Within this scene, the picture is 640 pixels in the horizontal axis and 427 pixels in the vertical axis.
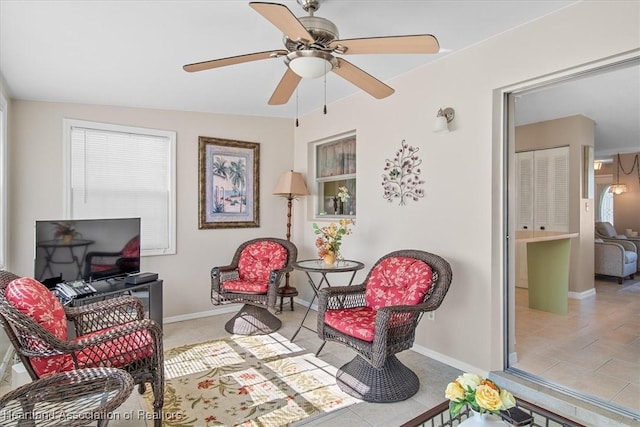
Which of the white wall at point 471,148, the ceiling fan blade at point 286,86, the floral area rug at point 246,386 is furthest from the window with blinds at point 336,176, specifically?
the floral area rug at point 246,386

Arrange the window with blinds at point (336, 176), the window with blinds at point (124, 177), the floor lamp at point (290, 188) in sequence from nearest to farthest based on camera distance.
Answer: the window with blinds at point (124, 177)
the window with blinds at point (336, 176)
the floor lamp at point (290, 188)

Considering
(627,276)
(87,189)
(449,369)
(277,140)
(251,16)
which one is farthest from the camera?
(627,276)

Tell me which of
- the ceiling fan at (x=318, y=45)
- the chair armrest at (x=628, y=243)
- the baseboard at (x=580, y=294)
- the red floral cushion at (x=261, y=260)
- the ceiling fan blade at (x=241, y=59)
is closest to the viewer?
the ceiling fan at (x=318, y=45)

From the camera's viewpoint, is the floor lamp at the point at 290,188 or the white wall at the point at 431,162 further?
the floor lamp at the point at 290,188

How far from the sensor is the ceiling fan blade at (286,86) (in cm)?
227

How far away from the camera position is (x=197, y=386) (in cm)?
257

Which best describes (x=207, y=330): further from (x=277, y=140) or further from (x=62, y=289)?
(x=277, y=140)

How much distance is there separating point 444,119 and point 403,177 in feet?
2.17

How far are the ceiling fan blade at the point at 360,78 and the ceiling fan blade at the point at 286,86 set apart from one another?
292 mm

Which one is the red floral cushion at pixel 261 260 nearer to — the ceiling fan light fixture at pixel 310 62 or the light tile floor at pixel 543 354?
the light tile floor at pixel 543 354

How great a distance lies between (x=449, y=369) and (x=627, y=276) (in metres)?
4.89

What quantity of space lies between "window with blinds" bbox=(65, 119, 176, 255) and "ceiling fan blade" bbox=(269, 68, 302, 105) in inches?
80.7

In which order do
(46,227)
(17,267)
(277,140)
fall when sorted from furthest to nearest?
(277,140)
(17,267)
(46,227)

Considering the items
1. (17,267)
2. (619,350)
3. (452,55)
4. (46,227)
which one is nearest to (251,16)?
(452,55)
